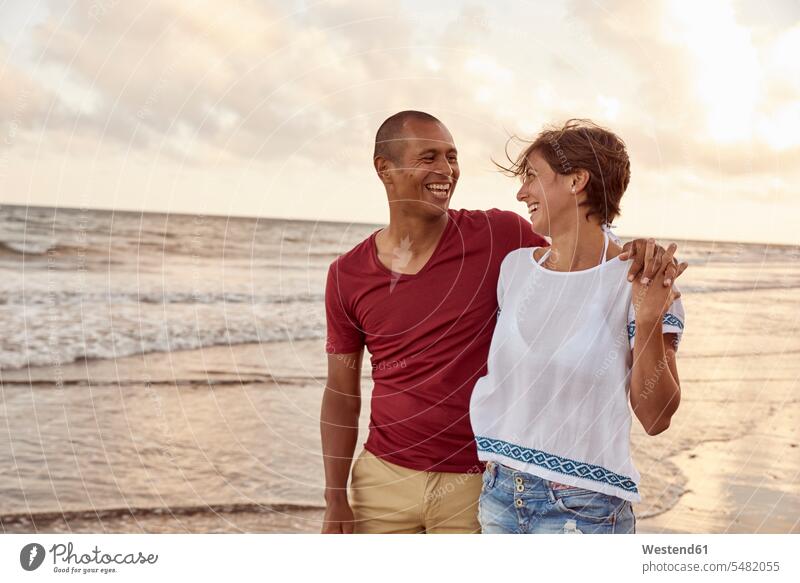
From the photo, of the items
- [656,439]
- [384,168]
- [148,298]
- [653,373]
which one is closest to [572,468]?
[653,373]

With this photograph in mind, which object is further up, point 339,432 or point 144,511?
point 339,432

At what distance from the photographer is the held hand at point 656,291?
1.86 m

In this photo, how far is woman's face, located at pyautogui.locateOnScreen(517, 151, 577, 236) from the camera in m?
2.12

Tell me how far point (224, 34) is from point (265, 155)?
3.18 feet

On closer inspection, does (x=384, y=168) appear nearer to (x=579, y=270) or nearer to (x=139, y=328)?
(x=579, y=270)

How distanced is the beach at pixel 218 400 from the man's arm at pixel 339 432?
1.54m

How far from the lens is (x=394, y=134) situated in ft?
8.41

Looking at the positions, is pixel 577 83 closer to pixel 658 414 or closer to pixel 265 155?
pixel 658 414

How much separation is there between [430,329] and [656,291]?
728 millimetres

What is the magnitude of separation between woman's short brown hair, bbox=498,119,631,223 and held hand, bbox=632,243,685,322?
27 centimetres

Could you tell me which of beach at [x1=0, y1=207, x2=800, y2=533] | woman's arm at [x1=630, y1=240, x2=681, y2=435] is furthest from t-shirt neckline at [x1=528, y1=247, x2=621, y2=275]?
beach at [x1=0, y1=207, x2=800, y2=533]

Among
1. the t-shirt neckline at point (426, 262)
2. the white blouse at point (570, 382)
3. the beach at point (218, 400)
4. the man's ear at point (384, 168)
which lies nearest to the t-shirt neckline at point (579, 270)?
the white blouse at point (570, 382)

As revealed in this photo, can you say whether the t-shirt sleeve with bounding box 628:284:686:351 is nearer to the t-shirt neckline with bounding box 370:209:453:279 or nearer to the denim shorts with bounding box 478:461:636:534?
the denim shorts with bounding box 478:461:636:534

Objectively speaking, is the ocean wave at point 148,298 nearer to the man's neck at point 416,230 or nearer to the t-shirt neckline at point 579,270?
the man's neck at point 416,230
